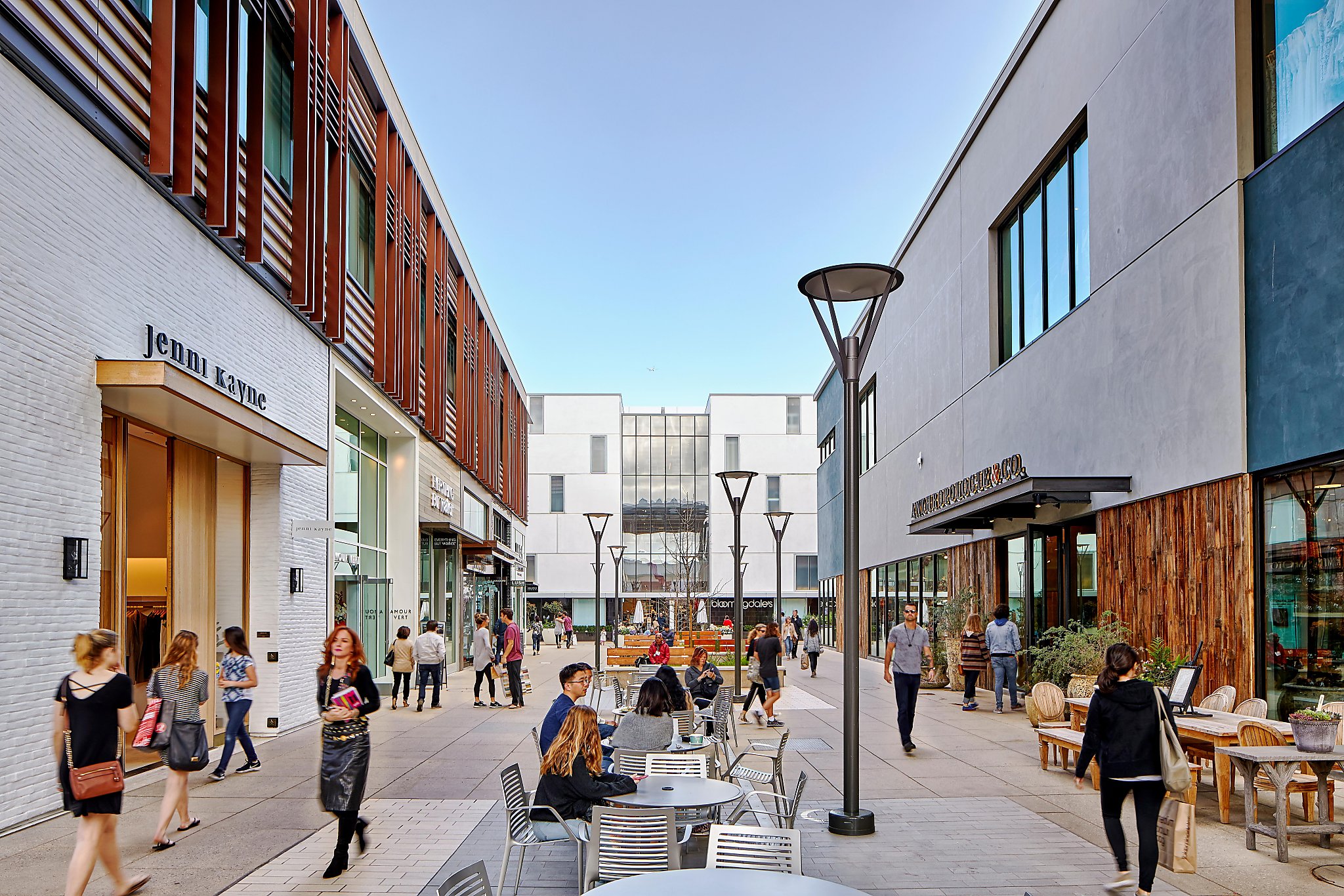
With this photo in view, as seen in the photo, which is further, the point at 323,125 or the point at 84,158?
the point at 323,125

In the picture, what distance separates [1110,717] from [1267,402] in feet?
22.4

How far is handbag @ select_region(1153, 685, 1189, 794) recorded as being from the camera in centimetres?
693

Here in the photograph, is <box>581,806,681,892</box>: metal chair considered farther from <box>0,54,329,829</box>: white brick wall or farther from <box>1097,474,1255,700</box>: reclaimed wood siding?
<box>1097,474,1255,700</box>: reclaimed wood siding

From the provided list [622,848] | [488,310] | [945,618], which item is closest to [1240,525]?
[622,848]

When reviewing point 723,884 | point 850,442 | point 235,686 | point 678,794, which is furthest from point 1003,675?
point 723,884

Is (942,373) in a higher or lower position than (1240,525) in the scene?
higher

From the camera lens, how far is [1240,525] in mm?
12859

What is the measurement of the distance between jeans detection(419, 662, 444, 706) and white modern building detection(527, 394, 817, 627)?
42.9 m

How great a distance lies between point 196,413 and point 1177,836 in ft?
31.6

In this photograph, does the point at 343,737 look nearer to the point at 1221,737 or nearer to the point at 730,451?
the point at 1221,737

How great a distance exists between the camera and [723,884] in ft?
15.7

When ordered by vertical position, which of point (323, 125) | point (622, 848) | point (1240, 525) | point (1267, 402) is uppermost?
point (323, 125)

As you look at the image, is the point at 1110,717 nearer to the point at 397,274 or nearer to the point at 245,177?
the point at 245,177

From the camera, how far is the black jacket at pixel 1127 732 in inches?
276
